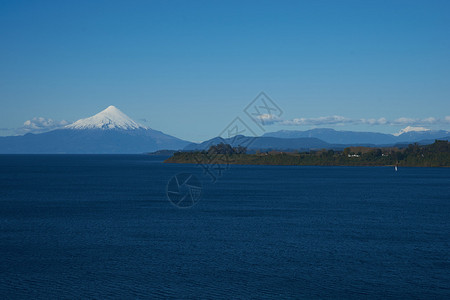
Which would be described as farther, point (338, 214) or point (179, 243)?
point (338, 214)

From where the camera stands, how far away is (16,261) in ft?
119

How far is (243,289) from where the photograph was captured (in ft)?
98.4

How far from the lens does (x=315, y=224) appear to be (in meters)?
53.7

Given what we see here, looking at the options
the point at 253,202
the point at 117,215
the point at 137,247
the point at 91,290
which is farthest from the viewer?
the point at 253,202

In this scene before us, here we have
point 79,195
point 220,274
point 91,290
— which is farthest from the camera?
point 79,195

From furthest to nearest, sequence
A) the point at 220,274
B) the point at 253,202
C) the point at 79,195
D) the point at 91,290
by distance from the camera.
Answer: the point at 79,195, the point at 253,202, the point at 220,274, the point at 91,290

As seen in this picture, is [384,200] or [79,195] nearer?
[384,200]

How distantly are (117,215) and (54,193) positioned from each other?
35059 millimetres

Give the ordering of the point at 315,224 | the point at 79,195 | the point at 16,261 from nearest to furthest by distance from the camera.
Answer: the point at 16,261
the point at 315,224
the point at 79,195

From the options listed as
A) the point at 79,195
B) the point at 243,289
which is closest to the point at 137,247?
the point at 243,289

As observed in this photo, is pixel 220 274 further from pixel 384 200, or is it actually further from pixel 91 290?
pixel 384 200

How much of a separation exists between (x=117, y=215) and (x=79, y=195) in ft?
95.0

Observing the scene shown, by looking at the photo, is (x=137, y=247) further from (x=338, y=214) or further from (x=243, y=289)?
(x=338, y=214)

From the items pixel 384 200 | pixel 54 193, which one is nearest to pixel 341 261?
pixel 384 200
